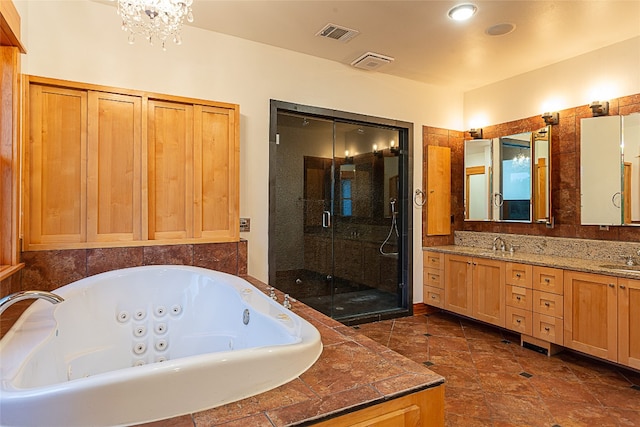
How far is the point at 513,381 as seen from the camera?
251cm

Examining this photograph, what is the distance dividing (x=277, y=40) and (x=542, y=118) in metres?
2.67

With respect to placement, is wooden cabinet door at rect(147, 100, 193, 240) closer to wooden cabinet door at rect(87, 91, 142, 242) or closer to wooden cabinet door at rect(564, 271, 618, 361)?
wooden cabinet door at rect(87, 91, 142, 242)

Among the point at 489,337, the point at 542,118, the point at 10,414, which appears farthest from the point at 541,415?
the point at 542,118

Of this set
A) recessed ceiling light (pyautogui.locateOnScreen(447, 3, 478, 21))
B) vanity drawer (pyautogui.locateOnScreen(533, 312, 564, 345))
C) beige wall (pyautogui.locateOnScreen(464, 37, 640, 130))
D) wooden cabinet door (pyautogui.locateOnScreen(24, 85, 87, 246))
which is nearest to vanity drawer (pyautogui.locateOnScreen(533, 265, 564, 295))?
vanity drawer (pyautogui.locateOnScreen(533, 312, 564, 345))

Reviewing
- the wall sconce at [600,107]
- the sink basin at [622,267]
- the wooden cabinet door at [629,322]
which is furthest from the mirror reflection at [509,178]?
the wooden cabinet door at [629,322]

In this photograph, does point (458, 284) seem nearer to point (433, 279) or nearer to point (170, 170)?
point (433, 279)

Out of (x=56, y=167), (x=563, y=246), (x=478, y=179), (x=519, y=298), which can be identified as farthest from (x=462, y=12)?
(x=56, y=167)

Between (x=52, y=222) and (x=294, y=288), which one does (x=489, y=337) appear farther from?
(x=52, y=222)

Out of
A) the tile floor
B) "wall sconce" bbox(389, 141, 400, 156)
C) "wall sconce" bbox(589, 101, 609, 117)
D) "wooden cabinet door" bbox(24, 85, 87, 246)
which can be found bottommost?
the tile floor

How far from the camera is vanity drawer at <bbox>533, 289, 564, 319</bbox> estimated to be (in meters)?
2.87

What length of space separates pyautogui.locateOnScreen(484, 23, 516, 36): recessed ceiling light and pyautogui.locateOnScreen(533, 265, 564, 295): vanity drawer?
6.43ft

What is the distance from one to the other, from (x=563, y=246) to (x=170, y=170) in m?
3.52

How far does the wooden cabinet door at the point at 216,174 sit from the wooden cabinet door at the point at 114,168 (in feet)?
1.32

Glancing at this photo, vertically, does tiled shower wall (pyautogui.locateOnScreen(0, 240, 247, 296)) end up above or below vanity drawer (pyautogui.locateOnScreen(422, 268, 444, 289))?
above
